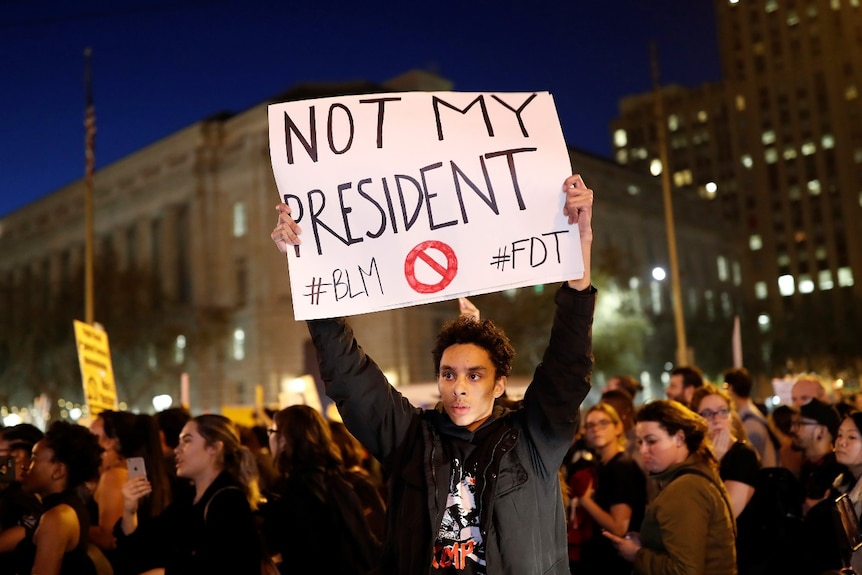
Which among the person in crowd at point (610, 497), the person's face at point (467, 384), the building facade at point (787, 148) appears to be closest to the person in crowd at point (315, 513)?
the person in crowd at point (610, 497)

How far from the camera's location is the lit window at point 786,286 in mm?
90819

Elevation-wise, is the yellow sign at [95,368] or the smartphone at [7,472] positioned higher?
the yellow sign at [95,368]

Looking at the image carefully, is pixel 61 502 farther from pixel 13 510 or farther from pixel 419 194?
pixel 419 194

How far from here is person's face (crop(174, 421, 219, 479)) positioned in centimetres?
501

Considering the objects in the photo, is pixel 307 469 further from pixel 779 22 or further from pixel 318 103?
pixel 779 22

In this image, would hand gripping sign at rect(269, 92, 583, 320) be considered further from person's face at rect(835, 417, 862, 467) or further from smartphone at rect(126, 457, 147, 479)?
person's face at rect(835, 417, 862, 467)

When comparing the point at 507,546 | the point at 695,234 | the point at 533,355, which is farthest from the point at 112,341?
the point at 695,234

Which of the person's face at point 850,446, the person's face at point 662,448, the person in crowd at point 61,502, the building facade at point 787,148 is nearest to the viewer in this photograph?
the person in crowd at point 61,502

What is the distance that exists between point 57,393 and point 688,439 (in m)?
40.5

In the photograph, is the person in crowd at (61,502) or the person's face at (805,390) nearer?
the person in crowd at (61,502)

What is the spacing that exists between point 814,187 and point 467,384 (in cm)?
9390

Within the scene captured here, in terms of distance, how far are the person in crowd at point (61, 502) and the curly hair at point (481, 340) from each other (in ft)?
8.06

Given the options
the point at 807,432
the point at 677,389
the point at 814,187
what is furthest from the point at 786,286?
the point at 807,432

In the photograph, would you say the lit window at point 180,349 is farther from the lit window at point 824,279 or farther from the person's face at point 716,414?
the lit window at point 824,279
